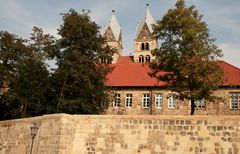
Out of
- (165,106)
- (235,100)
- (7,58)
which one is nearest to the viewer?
(7,58)

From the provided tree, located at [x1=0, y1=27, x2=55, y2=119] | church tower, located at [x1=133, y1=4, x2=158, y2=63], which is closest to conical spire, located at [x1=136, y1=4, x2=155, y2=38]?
church tower, located at [x1=133, y1=4, x2=158, y2=63]

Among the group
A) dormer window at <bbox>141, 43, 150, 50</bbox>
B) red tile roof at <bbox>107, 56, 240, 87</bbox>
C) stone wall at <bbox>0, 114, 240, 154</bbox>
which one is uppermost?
dormer window at <bbox>141, 43, 150, 50</bbox>

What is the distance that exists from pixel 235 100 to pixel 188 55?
15.8 meters

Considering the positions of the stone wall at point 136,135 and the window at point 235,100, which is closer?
the stone wall at point 136,135

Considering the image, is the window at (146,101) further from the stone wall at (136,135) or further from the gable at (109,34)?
the gable at (109,34)

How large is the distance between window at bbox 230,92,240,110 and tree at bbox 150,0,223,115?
13.8m

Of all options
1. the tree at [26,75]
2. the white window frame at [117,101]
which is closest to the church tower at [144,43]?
the white window frame at [117,101]

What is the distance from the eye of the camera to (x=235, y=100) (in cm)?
3831

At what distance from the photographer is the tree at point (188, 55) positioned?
960 inches

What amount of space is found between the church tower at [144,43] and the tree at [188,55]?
3650cm

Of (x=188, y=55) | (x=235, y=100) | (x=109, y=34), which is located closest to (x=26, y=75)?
(x=188, y=55)

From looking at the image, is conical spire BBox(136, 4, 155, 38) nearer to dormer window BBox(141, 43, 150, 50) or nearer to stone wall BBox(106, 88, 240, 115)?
dormer window BBox(141, 43, 150, 50)

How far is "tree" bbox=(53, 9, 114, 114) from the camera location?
27.4 metres

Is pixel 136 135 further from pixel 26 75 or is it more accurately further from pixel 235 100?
pixel 235 100
